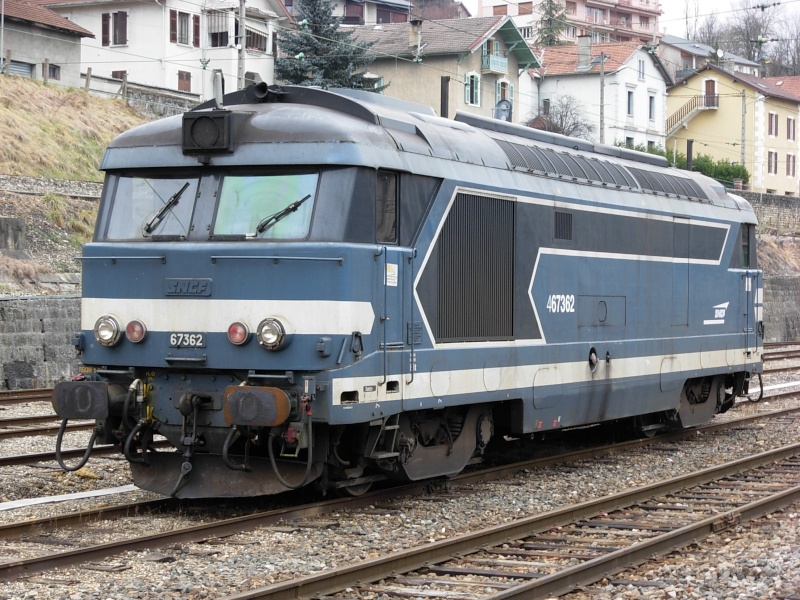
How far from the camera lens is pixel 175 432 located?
9.56 meters

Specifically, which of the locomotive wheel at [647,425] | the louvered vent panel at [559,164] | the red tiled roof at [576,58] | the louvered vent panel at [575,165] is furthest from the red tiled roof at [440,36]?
the louvered vent panel at [559,164]

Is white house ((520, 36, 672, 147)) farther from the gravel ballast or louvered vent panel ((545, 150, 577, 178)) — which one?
the gravel ballast

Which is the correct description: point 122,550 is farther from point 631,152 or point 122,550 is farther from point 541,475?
point 631,152

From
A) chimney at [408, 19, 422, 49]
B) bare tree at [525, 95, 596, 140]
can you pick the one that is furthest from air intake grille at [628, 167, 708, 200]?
bare tree at [525, 95, 596, 140]

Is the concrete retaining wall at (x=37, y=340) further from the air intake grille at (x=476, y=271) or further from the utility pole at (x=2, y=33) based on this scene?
the utility pole at (x=2, y=33)

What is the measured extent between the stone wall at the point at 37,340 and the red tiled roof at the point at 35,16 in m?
24.8

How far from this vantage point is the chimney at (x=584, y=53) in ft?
210

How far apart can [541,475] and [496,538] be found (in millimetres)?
3478

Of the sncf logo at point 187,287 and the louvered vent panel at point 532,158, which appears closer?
the sncf logo at point 187,287

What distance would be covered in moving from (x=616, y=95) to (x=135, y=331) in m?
57.8

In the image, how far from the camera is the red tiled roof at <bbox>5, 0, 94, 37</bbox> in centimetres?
4222

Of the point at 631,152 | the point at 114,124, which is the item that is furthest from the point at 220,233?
the point at 114,124

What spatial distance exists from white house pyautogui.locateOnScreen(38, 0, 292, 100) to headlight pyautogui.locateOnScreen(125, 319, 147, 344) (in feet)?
136

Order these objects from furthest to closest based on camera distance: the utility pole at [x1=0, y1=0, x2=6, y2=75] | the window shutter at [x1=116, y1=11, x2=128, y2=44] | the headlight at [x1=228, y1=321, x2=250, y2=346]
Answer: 1. the window shutter at [x1=116, y1=11, x2=128, y2=44]
2. the utility pole at [x1=0, y1=0, x2=6, y2=75]
3. the headlight at [x1=228, y1=321, x2=250, y2=346]
